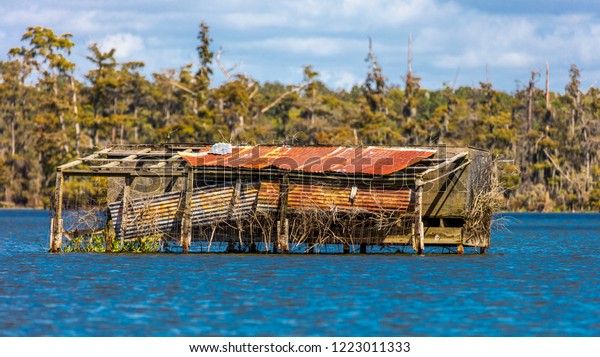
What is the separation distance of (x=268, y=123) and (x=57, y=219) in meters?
95.5

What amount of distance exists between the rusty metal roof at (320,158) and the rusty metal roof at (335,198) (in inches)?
29.6

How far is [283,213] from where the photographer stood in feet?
125

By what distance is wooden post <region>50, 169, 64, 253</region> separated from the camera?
38.2 meters

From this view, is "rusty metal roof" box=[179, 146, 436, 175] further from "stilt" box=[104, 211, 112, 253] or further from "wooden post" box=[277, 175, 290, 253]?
"stilt" box=[104, 211, 112, 253]

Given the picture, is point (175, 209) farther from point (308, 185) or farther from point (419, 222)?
point (419, 222)

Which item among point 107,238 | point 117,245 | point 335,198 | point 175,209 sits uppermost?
point 335,198

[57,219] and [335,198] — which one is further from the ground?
[335,198]

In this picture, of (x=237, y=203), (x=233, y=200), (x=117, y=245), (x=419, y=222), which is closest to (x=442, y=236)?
(x=419, y=222)

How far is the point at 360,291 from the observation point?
93.7 ft

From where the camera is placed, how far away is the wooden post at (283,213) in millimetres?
38031

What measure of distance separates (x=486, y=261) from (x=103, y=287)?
15526 mm

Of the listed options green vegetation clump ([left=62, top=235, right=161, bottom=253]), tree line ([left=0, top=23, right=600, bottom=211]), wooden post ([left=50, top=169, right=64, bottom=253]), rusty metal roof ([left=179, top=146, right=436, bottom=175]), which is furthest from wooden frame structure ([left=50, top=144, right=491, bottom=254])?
tree line ([left=0, top=23, right=600, bottom=211])

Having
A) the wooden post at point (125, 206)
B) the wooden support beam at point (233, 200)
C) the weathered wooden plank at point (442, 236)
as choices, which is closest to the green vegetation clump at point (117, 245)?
the wooden post at point (125, 206)

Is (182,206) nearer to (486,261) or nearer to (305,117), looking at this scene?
(486,261)
